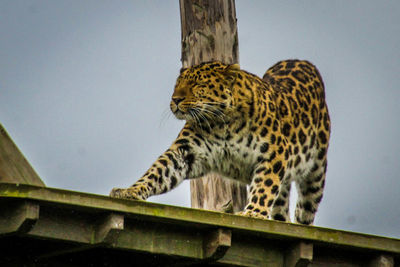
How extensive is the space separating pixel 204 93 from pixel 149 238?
9.72ft

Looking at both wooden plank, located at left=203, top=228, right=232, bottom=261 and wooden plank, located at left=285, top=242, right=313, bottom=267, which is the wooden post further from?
wooden plank, located at left=203, top=228, right=232, bottom=261

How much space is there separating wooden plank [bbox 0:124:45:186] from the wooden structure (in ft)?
2.80

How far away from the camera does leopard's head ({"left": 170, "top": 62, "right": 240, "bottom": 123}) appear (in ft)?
31.8

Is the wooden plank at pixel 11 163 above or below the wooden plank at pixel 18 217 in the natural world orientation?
above

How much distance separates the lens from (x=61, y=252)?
7.09 m

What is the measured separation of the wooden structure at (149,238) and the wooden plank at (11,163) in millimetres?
854

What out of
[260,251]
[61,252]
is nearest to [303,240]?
[260,251]

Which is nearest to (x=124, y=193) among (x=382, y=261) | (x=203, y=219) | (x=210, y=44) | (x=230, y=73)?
(x=203, y=219)

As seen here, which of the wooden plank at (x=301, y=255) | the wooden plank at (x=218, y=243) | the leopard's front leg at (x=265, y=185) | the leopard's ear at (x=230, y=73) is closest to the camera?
the wooden plank at (x=218, y=243)

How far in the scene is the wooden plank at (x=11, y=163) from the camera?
7.77m

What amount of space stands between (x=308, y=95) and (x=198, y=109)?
2.23 m

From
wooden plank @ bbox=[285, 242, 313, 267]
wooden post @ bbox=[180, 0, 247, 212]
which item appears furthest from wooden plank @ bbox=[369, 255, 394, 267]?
wooden post @ bbox=[180, 0, 247, 212]

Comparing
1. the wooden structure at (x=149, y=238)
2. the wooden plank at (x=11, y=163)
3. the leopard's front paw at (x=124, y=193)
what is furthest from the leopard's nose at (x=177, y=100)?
the wooden structure at (x=149, y=238)

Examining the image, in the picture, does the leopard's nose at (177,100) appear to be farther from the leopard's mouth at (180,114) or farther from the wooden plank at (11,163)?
the wooden plank at (11,163)
